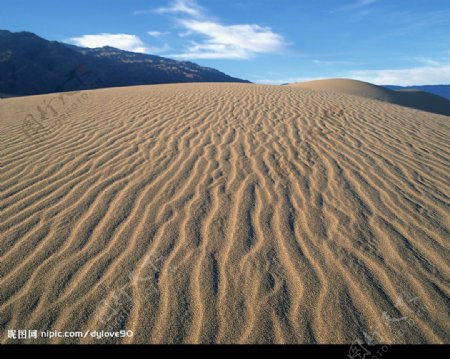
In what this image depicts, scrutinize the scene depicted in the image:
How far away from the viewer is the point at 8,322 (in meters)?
2.11

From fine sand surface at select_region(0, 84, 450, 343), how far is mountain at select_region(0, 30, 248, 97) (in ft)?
115

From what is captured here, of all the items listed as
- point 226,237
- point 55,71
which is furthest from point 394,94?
point 55,71

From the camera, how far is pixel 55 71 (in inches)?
1529

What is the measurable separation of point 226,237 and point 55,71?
44.8 m

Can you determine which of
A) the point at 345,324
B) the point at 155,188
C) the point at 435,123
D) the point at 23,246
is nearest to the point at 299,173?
the point at 155,188

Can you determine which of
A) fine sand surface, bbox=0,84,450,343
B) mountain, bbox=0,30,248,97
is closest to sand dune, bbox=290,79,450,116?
fine sand surface, bbox=0,84,450,343

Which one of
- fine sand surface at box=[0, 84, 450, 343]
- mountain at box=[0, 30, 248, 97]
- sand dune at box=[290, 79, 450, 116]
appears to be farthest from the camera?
mountain at box=[0, 30, 248, 97]

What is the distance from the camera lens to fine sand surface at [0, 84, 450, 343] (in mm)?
2176

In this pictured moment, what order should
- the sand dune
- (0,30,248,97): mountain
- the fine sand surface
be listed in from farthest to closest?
(0,30,248,97): mountain
the sand dune
the fine sand surface

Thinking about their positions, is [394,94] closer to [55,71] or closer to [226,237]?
[226,237]

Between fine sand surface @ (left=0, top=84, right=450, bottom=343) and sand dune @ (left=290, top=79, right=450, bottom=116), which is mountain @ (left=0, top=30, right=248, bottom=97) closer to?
sand dune @ (left=290, top=79, right=450, bottom=116)

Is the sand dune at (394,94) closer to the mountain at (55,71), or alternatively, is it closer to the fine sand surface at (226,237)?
the fine sand surface at (226,237)

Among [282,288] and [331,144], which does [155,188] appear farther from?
[331,144]

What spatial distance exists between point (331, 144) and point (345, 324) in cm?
377
